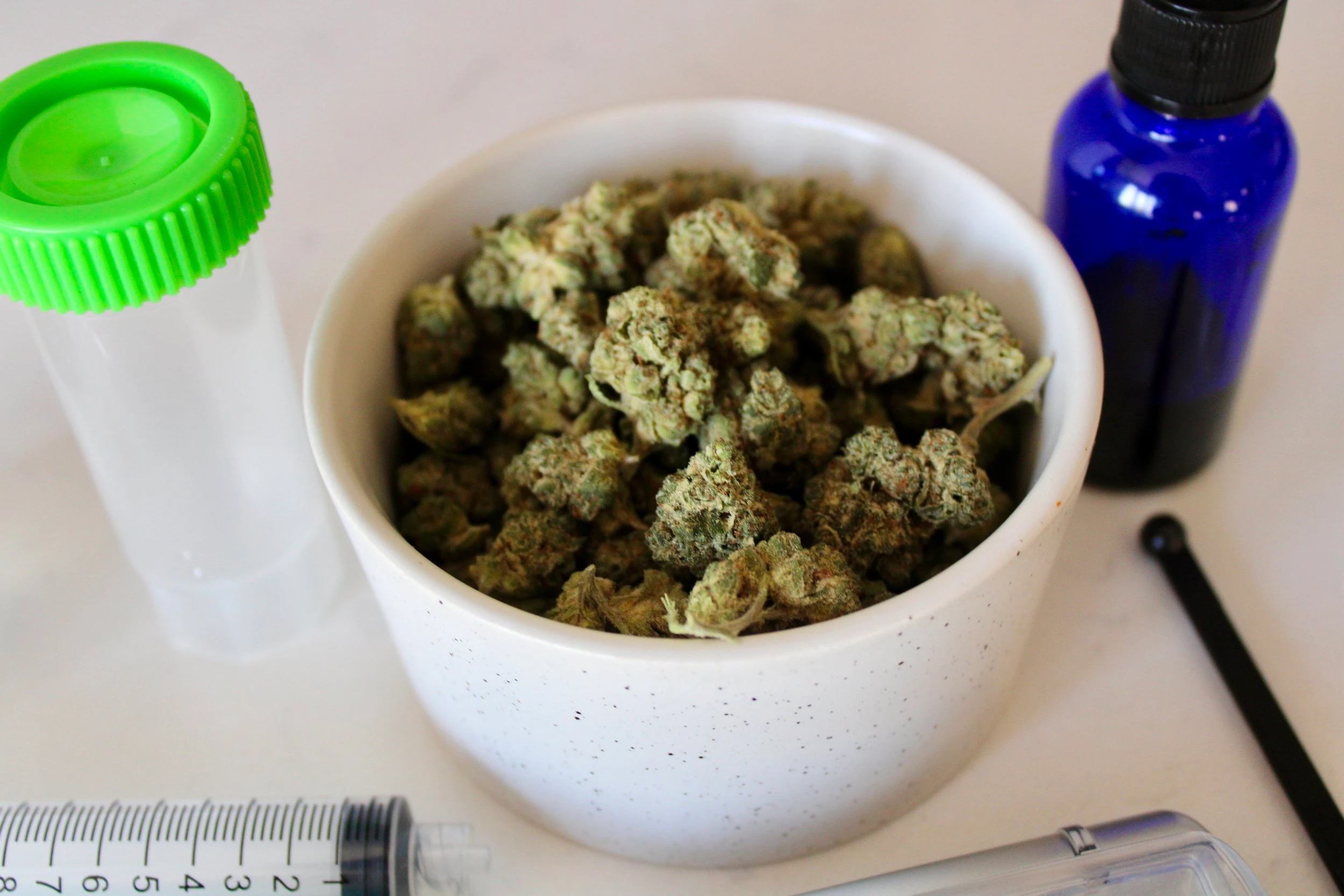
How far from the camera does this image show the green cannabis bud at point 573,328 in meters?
0.69

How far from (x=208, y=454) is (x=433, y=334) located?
14 cm

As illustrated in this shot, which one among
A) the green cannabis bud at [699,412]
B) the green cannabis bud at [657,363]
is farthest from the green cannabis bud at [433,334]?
the green cannabis bud at [657,363]

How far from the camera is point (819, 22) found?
3.59ft

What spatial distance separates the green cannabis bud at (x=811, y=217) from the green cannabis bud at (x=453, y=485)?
0.69ft

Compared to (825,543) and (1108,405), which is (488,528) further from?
(1108,405)

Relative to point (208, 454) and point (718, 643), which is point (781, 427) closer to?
point (718, 643)

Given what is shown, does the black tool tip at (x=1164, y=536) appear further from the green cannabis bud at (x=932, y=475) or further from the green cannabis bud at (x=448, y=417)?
the green cannabis bud at (x=448, y=417)

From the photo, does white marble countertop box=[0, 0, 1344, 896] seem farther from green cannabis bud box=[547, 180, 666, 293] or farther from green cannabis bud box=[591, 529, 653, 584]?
green cannabis bud box=[547, 180, 666, 293]

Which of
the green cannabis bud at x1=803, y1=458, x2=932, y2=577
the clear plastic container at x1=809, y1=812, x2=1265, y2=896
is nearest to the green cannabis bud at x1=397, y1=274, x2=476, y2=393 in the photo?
the green cannabis bud at x1=803, y1=458, x2=932, y2=577

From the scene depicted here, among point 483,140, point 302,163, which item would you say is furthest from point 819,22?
point 302,163

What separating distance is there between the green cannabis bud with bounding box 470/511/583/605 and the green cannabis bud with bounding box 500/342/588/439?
6cm

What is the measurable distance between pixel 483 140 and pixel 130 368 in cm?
41

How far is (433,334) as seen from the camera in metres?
0.73

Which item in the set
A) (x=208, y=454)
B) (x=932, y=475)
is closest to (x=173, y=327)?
(x=208, y=454)
